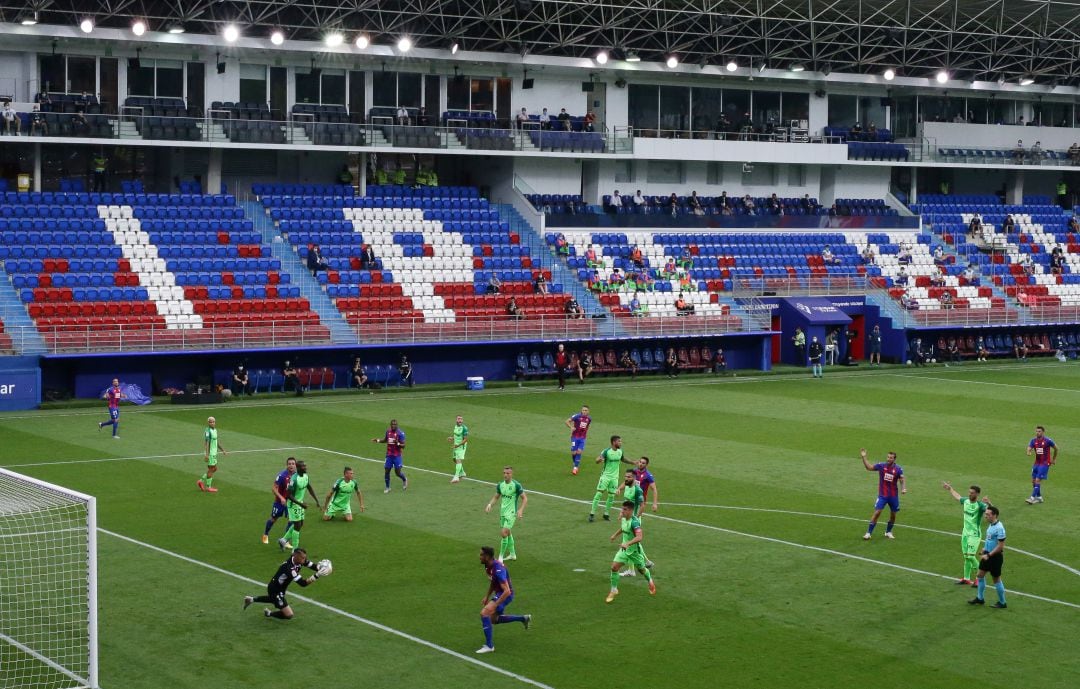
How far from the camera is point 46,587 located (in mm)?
20984

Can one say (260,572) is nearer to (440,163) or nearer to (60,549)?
(60,549)

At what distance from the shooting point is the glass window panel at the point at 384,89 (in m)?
58.6

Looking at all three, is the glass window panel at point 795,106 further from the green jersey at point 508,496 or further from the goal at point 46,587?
the goal at point 46,587

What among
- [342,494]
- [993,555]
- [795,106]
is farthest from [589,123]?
[993,555]

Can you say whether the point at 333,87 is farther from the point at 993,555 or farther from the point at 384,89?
the point at 993,555

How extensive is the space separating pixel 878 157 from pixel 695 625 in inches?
2042

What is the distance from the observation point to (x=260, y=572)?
2245cm

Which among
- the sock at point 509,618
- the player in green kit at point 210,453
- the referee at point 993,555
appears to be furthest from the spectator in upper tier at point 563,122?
the sock at point 509,618

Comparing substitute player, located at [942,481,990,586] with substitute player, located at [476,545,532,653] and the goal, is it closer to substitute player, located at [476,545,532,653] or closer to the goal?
substitute player, located at [476,545,532,653]

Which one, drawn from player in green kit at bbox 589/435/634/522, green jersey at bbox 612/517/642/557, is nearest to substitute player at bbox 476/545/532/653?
green jersey at bbox 612/517/642/557

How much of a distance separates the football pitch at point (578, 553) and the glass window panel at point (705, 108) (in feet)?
86.1

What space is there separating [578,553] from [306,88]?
37.1 m

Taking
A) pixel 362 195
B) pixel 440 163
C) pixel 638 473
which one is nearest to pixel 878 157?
pixel 440 163

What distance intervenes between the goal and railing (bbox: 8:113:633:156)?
29.0 m
